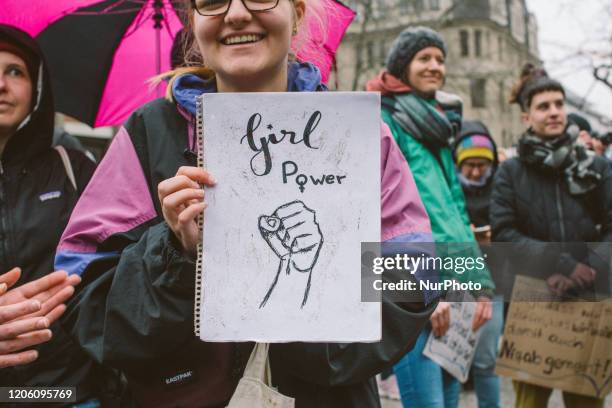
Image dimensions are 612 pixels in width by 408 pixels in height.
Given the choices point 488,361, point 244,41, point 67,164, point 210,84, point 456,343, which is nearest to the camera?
point 244,41

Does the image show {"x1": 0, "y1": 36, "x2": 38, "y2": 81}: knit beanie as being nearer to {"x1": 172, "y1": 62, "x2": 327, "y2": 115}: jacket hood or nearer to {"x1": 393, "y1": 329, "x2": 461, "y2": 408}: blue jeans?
{"x1": 172, "y1": 62, "x2": 327, "y2": 115}: jacket hood

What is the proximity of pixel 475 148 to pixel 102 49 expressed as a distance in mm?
2925

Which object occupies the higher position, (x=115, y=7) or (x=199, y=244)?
(x=115, y=7)

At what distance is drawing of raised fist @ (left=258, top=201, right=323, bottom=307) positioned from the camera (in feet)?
4.65

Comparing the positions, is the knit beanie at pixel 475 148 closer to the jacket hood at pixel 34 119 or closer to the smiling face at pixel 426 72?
the smiling face at pixel 426 72

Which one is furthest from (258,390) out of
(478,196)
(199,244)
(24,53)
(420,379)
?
(478,196)

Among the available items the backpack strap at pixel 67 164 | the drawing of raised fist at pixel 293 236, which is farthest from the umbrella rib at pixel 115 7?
the drawing of raised fist at pixel 293 236

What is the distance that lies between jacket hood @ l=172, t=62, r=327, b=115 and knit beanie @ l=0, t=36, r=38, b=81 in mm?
1080

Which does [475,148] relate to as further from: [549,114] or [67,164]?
[67,164]

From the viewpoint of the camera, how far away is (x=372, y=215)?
1.42 meters

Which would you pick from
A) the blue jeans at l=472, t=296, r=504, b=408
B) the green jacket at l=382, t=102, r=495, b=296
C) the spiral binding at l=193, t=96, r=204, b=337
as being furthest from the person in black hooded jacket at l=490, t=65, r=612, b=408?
the spiral binding at l=193, t=96, r=204, b=337

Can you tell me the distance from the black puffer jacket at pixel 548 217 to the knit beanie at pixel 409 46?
0.96 meters

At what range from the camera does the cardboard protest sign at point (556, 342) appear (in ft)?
11.5

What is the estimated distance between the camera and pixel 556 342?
11.6 feet
